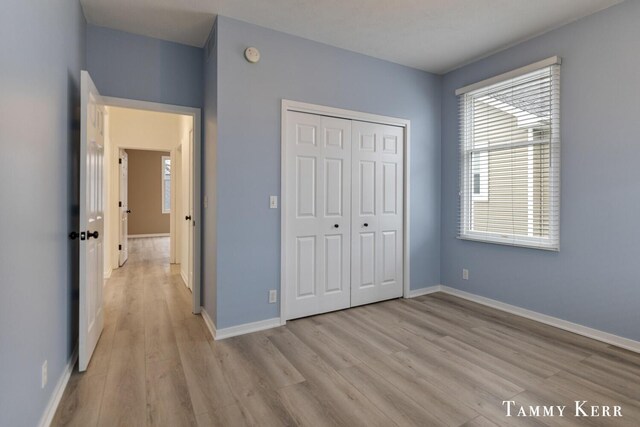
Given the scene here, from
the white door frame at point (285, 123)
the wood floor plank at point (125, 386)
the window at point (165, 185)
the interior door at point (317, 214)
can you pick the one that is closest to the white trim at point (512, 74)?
the white door frame at point (285, 123)

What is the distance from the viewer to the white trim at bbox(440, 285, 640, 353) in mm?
2588

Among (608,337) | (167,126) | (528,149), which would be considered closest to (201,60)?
(167,126)

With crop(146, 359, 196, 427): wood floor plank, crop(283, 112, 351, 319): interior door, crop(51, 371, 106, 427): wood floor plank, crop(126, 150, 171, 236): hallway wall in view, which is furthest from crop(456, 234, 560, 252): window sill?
crop(126, 150, 171, 236): hallway wall

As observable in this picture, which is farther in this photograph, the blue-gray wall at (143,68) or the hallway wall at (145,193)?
the hallway wall at (145,193)

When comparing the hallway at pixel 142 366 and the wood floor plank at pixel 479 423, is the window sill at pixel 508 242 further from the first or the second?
the hallway at pixel 142 366

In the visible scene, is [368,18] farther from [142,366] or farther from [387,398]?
[142,366]

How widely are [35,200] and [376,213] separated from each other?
2928mm

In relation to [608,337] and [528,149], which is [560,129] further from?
[608,337]

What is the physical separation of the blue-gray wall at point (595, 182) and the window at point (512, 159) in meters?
0.10

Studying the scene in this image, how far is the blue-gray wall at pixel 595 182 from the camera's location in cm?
255

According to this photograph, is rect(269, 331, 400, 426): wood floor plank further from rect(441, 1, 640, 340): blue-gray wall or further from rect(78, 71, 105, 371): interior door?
rect(441, 1, 640, 340): blue-gray wall

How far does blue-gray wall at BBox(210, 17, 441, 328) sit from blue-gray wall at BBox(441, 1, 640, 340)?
73.8 inches

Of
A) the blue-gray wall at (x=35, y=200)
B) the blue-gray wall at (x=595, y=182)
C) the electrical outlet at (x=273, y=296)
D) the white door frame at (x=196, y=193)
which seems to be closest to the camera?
the blue-gray wall at (x=35, y=200)

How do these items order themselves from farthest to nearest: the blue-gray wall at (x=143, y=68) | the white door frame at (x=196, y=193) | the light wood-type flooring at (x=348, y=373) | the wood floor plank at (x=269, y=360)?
the white door frame at (x=196, y=193), the blue-gray wall at (x=143, y=68), the wood floor plank at (x=269, y=360), the light wood-type flooring at (x=348, y=373)
